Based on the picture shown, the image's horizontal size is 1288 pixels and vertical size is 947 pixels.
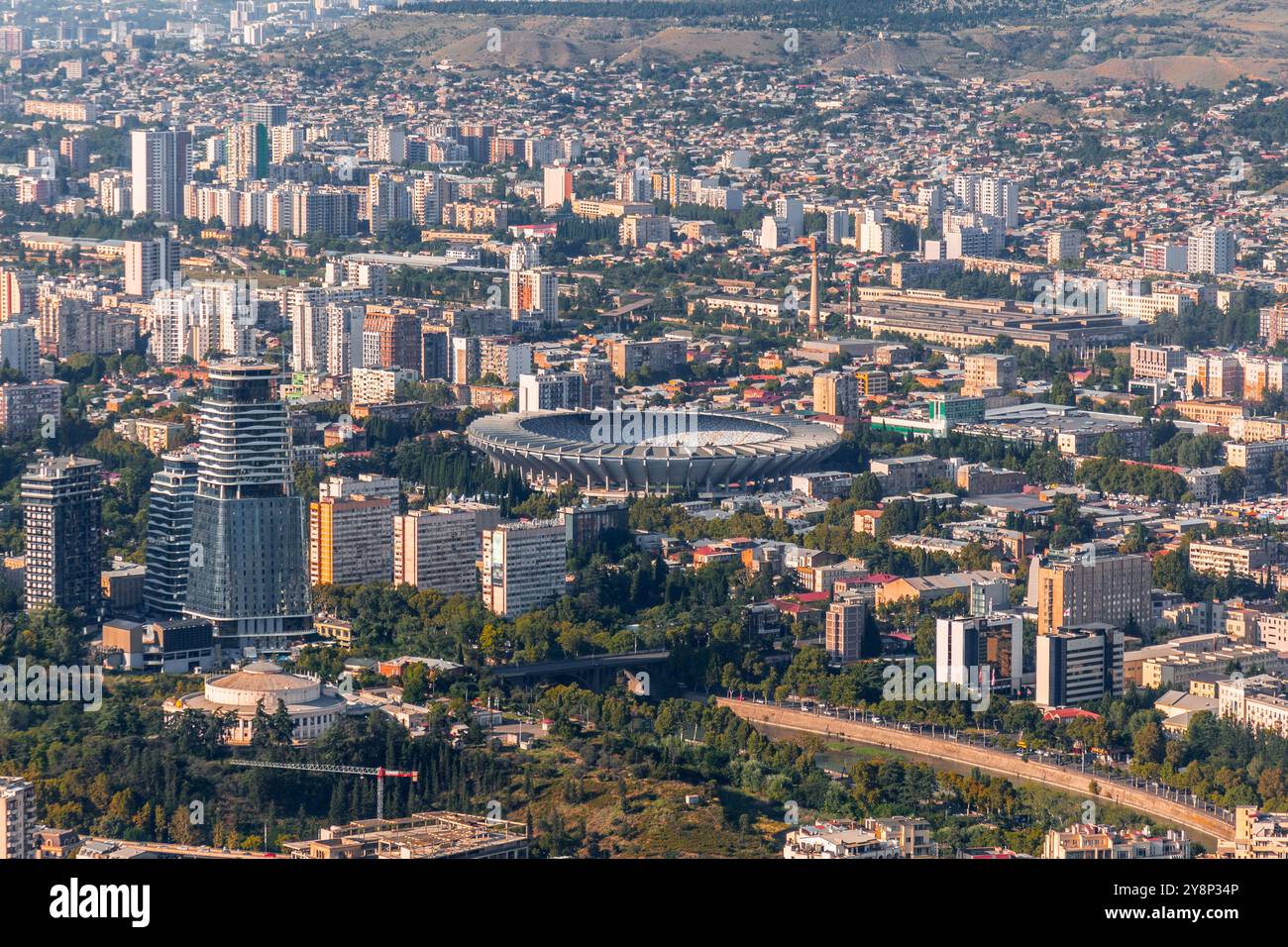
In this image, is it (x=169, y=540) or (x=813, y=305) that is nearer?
(x=169, y=540)

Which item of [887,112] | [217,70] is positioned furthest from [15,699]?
[217,70]

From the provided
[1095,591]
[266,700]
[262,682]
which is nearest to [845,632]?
[1095,591]

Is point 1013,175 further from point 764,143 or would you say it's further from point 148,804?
point 148,804

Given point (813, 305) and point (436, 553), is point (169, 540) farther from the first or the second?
point (813, 305)

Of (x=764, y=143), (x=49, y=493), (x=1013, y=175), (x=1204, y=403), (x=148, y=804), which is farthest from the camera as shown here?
(x=764, y=143)

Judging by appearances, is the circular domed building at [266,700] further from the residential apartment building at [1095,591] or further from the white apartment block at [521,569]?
the residential apartment building at [1095,591]

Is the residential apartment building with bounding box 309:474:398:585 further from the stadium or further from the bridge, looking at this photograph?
the stadium
